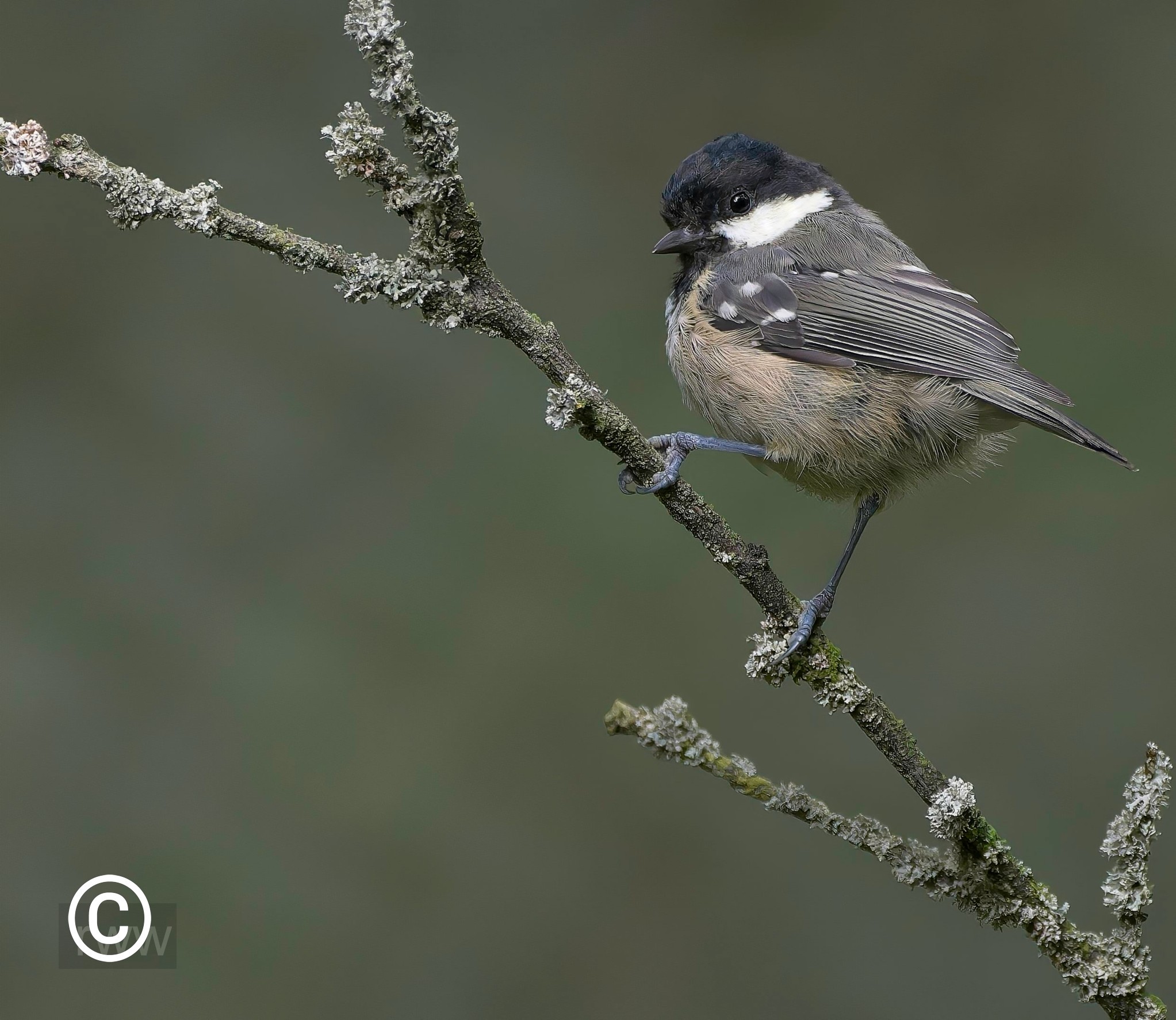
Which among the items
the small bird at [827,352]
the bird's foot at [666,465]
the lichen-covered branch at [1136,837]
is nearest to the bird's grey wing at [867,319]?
the small bird at [827,352]

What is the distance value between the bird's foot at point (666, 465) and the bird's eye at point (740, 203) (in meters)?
0.69

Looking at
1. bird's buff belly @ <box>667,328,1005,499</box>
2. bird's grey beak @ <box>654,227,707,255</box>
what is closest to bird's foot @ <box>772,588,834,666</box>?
bird's buff belly @ <box>667,328,1005,499</box>

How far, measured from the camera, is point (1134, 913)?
Result: 46.4 inches

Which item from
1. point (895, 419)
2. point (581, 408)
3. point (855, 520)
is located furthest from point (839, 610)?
point (581, 408)

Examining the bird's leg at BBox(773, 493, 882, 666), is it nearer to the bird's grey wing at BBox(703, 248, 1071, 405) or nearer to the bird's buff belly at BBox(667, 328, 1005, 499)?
the bird's buff belly at BBox(667, 328, 1005, 499)

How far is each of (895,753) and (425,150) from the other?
34.4 inches

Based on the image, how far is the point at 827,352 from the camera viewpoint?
1808 mm

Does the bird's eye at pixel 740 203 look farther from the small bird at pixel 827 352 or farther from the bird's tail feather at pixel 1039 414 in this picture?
the bird's tail feather at pixel 1039 414

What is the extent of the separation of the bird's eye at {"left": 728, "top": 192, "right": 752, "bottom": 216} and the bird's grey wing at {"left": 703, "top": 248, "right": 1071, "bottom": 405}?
0.09 meters

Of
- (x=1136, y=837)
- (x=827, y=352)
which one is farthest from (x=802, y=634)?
(x=827, y=352)

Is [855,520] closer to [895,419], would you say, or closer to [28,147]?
[895,419]

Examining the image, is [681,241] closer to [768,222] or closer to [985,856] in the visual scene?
[768,222]

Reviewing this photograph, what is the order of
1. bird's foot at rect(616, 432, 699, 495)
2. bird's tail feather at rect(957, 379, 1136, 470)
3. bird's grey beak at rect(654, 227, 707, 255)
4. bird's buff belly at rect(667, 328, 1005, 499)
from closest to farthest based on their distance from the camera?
1. bird's foot at rect(616, 432, 699, 495)
2. bird's tail feather at rect(957, 379, 1136, 470)
3. bird's buff belly at rect(667, 328, 1005, 499)
4. bird's grey beak at rect(654, 227, 707, 255)

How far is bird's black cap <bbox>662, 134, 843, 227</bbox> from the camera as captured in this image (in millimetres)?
1997
